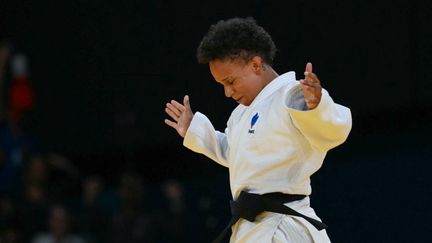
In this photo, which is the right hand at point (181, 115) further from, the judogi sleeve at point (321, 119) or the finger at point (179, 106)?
the judogi sleeve at point (321, 119)

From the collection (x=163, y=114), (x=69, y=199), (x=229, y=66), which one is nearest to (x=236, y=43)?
(x=229, y=66)

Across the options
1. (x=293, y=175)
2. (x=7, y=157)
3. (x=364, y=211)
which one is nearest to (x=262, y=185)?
(x=293, y=175)

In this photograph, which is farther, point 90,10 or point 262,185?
point 90,10

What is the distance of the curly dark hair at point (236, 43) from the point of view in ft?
13.1

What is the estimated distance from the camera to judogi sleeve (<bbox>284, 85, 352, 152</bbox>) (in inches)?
141

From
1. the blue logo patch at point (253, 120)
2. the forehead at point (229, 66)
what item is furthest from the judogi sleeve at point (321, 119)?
the forehead at point (229, 66)

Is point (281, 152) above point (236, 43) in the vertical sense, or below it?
below

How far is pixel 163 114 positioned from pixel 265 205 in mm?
3596

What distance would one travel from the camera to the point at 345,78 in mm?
6410

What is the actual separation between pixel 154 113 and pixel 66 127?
1.61 m

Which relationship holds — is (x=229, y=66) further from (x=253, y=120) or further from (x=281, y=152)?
(x=281, y=152)

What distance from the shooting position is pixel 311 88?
11.6ft

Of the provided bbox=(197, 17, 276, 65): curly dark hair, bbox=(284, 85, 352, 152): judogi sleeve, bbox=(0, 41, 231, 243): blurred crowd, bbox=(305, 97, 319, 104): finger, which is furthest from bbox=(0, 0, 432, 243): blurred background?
bbox=(305, 97, 319, 104): finger

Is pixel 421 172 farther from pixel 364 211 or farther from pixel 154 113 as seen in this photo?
pixel 154 113
